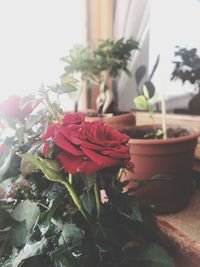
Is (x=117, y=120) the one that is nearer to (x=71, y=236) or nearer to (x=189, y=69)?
(x=189, y=69)

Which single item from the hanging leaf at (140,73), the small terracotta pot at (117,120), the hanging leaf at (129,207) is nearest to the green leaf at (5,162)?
the hanging leaf at (129,207)

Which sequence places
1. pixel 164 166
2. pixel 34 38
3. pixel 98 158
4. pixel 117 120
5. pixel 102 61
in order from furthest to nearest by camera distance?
pixel 34 38, pixel 102 61, pixel 117 120, pixel 164 166, pixel 98 158

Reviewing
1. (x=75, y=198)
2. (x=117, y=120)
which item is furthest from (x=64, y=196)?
(x=117, y=120)

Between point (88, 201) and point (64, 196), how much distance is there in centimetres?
5

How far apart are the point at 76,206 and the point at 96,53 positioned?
743 mm

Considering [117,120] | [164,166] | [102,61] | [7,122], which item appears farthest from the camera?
[102,61]

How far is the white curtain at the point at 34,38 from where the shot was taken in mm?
1188

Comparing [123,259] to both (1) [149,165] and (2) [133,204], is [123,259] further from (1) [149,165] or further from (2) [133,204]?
(1) [149,165]

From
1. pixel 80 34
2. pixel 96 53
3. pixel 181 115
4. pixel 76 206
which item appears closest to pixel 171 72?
pixel 181 115

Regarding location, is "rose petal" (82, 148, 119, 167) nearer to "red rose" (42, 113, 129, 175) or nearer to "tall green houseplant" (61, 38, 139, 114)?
"red rose" (42, 113, 129, 175)

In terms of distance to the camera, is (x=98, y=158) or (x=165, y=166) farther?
(x=165, y=166)

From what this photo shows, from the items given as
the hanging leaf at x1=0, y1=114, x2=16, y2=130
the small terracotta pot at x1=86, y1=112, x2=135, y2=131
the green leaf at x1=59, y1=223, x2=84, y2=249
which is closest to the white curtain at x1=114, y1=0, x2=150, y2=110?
the small terracotta pot at x1=86, y1=112, x2=135, y2=131

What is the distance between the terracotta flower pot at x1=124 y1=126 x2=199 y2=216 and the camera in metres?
0.63

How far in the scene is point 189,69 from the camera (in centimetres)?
103
